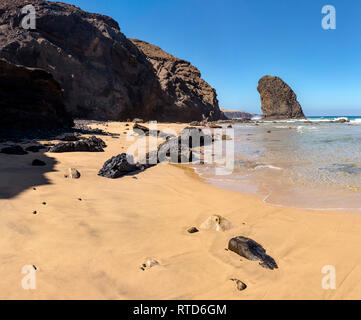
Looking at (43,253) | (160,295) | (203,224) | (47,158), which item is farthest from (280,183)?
(47,158)

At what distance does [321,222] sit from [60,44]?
110ft

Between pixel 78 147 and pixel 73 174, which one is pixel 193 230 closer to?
pixel 73 174

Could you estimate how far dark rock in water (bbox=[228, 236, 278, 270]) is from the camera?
2124 millimetres

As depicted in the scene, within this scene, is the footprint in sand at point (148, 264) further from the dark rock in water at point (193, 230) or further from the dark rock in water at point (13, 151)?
the dark rock in water at point (13, 151)

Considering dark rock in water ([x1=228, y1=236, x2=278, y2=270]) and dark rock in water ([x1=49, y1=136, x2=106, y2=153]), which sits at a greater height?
dark rock in water ([x1=49, y1=136, x2=106, y2=153])

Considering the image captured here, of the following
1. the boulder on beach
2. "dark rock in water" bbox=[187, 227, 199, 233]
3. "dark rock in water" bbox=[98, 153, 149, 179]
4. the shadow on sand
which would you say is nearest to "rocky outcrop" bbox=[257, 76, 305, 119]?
"dark rock in water" bbox=[98, 153, 149, 179]

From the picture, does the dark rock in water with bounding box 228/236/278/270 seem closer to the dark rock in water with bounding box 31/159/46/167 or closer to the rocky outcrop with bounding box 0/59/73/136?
the dark rock in water with bounding box 31/159/46/167

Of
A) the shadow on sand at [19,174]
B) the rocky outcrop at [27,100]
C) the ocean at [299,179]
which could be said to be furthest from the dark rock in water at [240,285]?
the rocky outcrop at [27,100]

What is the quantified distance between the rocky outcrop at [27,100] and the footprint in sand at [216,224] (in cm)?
927

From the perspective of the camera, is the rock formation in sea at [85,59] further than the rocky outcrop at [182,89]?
No

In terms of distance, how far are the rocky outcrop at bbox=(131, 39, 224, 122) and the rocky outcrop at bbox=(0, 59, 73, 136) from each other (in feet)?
101

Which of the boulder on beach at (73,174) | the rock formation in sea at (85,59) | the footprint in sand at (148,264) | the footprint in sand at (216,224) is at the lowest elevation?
the footprint in sand at (148,264)

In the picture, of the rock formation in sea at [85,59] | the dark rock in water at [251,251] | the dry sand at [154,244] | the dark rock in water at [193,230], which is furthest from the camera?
the rock formation in sea at [85,59]

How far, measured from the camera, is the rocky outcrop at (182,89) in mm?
43350
